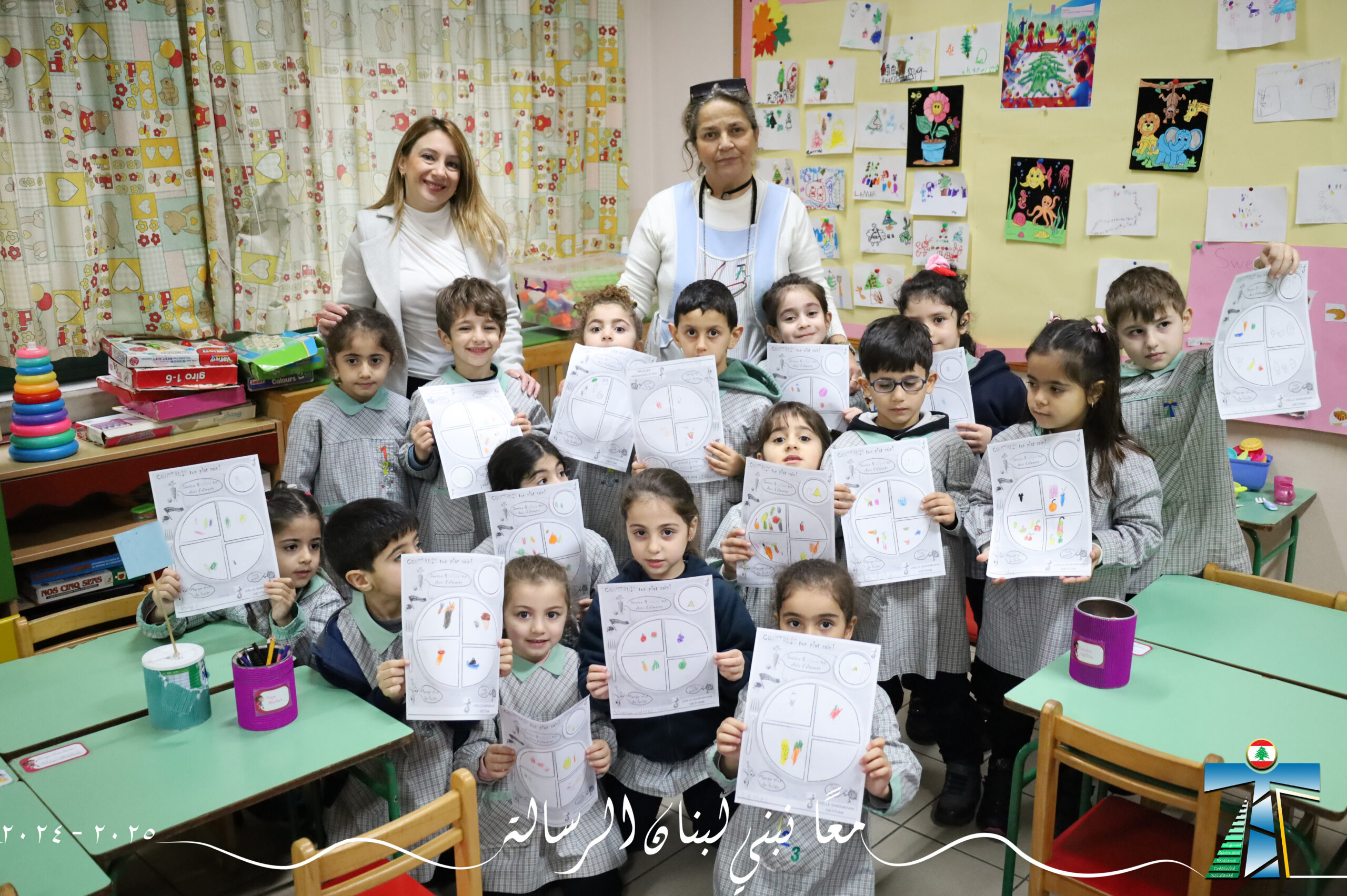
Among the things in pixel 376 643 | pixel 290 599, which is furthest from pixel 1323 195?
pixel 290 599

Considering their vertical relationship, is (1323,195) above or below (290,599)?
above

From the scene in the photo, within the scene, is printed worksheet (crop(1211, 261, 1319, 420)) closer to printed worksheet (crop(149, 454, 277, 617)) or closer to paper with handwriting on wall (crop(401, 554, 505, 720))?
paper with handwriting on wall (crop(401, 554, 505, 720))

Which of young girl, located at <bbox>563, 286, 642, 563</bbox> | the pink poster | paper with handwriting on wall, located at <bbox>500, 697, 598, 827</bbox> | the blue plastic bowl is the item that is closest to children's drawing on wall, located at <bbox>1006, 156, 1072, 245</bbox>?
the pink poster

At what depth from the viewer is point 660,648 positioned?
2.19 m

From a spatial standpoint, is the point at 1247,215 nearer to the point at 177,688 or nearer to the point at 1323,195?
the point at 1323,195

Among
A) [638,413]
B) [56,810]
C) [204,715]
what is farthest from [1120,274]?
[56,810]

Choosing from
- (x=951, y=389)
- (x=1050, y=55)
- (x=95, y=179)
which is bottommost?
(x=951, y=389)

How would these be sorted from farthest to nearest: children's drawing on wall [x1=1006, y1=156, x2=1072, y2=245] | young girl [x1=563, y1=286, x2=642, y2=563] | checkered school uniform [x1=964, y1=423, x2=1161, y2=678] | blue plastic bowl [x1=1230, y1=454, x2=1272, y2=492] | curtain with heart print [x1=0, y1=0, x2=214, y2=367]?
children's drawing on wall [x1=1006, y1=156, x2=1072, y2=245] < blue plastic bowl [x1=1230, y1=454, x2=1272, y2=492] < curtain with heart print [x1=0, y1=0, x2=214, y2=367] < young girl [x1=563, y1=286, x2=642, y2=563] < checkered school uniform [x1=964, y1=423, x2=1161, y2=678]

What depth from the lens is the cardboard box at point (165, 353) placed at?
355cm

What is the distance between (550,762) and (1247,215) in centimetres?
283

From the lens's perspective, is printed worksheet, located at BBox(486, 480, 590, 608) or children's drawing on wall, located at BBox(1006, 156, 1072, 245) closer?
printed worksheet, located at BBox(486, 480, 590, 608)

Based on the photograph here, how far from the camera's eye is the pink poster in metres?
3.26

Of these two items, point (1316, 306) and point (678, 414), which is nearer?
point (678, 414)

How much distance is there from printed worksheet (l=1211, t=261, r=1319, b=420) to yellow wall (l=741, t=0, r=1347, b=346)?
1.20m
